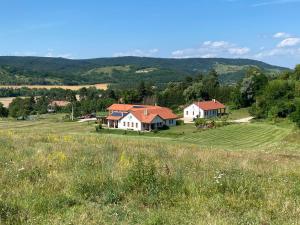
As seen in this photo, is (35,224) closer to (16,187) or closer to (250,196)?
(16,187)

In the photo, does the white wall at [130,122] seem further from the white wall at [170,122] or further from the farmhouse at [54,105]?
the farmhouse at [54,105]

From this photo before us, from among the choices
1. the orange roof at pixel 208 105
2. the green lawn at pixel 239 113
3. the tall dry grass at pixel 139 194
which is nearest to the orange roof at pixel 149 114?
the orange roof at pixel 208 105

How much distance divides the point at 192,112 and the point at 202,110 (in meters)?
2.71

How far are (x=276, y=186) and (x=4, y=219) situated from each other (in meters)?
5.13

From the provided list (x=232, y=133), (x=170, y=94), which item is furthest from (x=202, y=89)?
(x=232, y=133)

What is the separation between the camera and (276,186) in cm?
848

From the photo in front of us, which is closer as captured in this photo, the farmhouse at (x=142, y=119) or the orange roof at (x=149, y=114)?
the orange roof at (x=149, y=114)

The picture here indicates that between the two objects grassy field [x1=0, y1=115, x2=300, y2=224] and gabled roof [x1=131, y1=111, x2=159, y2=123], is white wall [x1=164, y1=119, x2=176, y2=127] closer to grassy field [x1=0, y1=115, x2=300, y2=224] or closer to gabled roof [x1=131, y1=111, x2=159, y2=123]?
gabled roof [x1=131, y1=111, x2=159, y2=123]

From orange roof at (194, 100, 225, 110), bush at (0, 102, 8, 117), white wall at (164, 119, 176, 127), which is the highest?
orange roof at (194, 100, 225, 110)

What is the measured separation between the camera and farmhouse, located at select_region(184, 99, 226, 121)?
296 ft

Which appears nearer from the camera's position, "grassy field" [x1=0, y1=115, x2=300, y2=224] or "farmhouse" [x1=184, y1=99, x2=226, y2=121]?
"grassy field" [x1=0, y1=115, x2=300, y2=224]

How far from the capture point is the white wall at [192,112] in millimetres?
90125

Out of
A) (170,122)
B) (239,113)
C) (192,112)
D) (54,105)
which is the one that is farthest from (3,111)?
(239,113)

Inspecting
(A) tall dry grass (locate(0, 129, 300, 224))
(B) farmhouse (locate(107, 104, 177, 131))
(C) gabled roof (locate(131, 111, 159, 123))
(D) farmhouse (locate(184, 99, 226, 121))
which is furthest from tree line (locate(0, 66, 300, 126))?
(A) tall dry grass (locate(0, 129, 300, 224))
